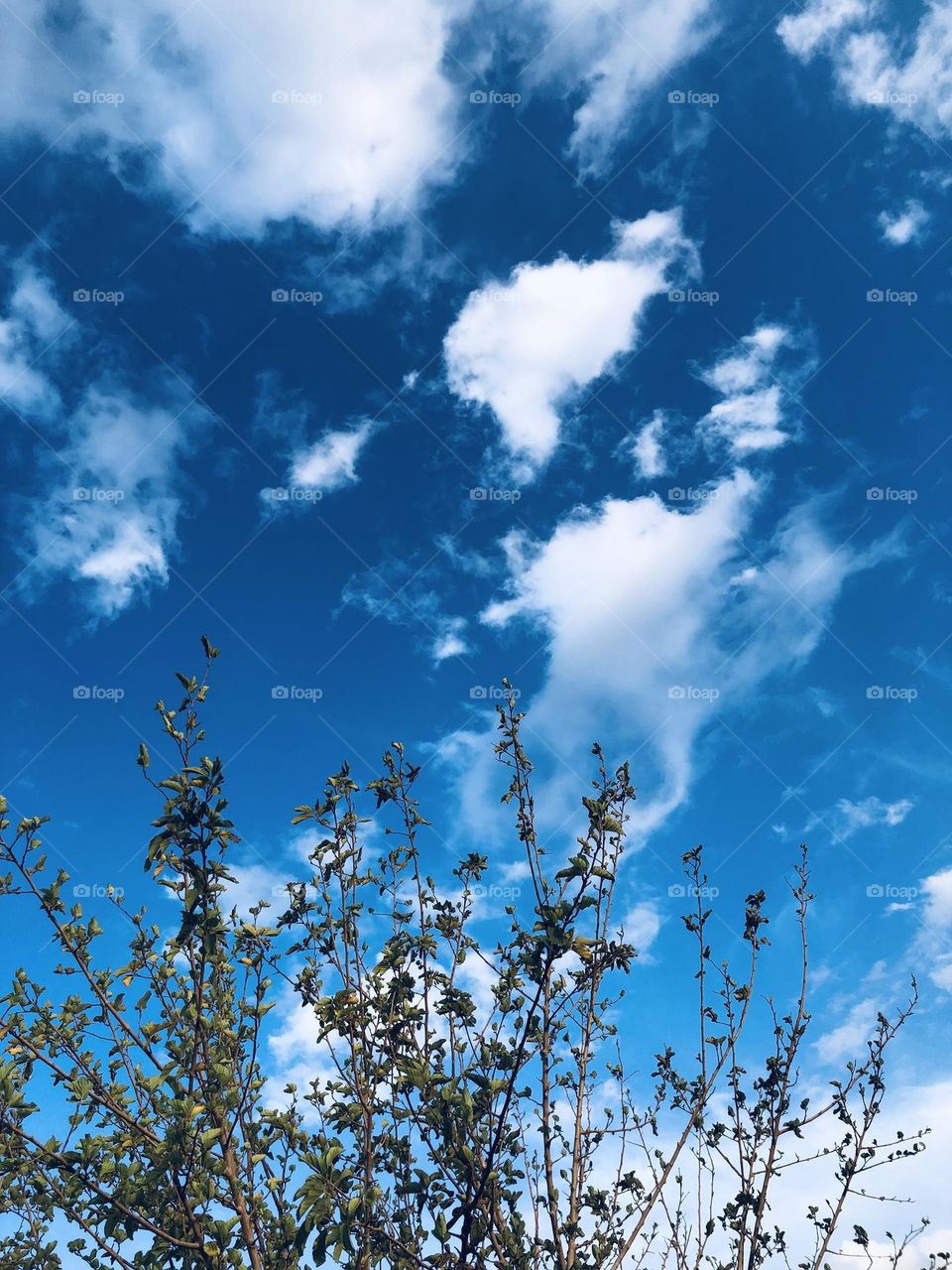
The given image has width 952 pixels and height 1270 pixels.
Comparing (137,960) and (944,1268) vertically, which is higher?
(137,960)

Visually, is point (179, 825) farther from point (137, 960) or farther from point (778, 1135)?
point (778, 1135)

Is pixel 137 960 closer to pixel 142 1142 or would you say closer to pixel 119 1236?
pixel 142 1142

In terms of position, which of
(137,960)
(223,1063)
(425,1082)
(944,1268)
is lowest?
(944,1268)

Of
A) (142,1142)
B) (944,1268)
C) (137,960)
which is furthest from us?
(944,1268)

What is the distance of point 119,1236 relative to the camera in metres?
4.71

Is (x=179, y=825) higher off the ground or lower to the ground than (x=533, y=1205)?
higher

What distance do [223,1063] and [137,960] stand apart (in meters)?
0.99

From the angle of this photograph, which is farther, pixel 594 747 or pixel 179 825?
pixel 594 747

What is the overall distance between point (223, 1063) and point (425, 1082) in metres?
→ 1.16

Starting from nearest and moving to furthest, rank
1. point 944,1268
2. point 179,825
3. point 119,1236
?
point 179,825
point 119,1236
point 944,1268

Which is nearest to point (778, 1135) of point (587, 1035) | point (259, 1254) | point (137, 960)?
point (587, 1035)

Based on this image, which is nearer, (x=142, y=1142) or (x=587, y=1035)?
(x=142, y=1142)

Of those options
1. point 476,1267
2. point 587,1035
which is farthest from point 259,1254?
point 587,1035

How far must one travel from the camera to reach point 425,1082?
4215 millimetres
